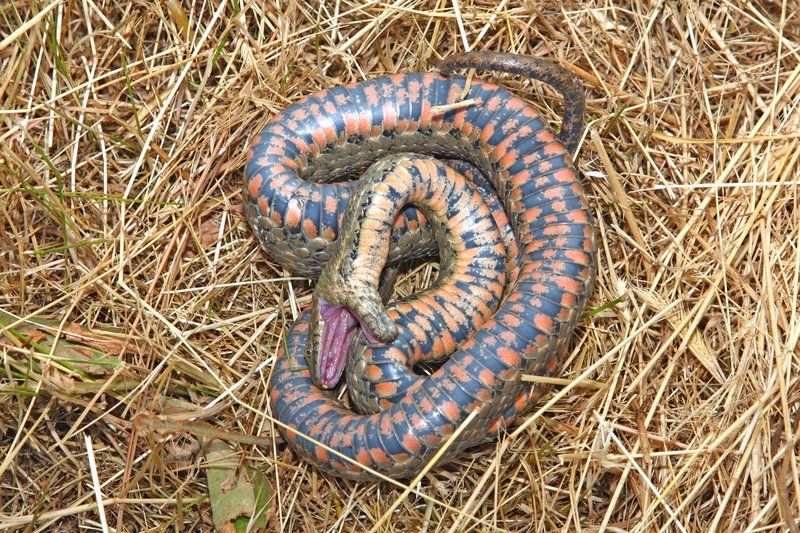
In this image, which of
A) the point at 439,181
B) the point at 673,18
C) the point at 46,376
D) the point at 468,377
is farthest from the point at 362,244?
the point at 673,18

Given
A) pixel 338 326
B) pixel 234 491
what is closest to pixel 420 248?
pixel 338 326

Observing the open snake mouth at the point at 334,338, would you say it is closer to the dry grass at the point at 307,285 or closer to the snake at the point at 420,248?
the snake at the point at 420,248

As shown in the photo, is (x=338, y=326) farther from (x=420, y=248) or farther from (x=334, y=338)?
(x=420, y=248)

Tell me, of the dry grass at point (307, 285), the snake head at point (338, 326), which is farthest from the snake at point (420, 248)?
the dry grass at point (307, 285)

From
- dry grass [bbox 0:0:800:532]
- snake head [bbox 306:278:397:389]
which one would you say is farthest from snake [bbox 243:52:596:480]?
dry grass [bbox 0:0:800:532]

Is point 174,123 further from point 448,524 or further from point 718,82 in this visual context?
point 718,82
